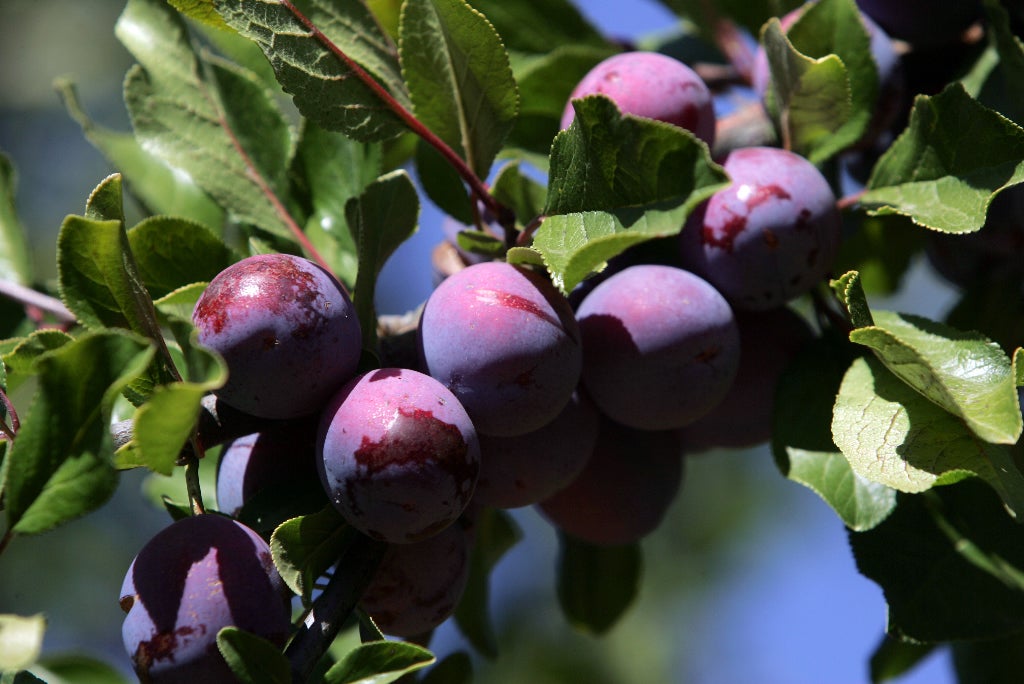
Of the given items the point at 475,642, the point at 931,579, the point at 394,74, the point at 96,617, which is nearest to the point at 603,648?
the point at 96,617

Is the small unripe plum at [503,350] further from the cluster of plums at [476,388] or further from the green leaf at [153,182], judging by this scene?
the green leaf at [153,182]

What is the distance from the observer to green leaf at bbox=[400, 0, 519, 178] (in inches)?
33.4

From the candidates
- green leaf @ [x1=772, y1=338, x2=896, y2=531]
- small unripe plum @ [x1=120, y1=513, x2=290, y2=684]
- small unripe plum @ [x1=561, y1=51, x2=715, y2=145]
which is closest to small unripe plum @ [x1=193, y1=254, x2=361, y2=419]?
small unripe plum @ [x1=120, y1=513, x2=290, y2=684]

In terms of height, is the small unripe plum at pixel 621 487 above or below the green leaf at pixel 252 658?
below

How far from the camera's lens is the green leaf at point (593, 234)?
2.28 ft

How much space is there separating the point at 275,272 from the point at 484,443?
0.25 metres

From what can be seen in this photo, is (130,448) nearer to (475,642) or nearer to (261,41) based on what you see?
(261,41)

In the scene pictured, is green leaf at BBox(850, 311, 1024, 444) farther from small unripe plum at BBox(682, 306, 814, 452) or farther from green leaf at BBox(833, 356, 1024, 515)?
small unripe plum at BBox(682, 306, 814, 452)

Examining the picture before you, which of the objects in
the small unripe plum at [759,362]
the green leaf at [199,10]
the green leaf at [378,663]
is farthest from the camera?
the small unripe plum at [759,362]

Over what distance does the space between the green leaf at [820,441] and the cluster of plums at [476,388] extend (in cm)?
5

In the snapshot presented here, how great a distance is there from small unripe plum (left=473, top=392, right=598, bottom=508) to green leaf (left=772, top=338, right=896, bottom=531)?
208 millimetres

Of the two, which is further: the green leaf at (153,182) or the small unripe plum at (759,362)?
the green leaf at (153,182)

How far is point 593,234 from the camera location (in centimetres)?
75

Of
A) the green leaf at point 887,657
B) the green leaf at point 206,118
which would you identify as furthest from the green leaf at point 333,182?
the green leaf at point 887,657
